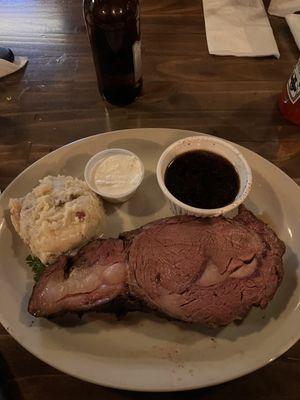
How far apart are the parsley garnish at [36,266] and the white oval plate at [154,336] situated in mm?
26

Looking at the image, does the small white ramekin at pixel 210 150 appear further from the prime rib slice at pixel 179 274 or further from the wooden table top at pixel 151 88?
the wooden table top at pixel 151 88

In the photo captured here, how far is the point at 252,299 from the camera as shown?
3.76 feet

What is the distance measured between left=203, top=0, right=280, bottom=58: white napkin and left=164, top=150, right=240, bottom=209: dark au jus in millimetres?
986

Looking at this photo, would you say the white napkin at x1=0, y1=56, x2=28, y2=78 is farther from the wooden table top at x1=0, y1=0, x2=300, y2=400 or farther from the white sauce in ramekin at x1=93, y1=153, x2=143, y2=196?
the white sauce in ramekin at x1=93, y1=153, x2=143, y2=196

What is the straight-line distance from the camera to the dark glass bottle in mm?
1496

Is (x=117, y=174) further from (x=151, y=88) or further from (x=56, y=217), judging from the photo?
(x=151, y=88)

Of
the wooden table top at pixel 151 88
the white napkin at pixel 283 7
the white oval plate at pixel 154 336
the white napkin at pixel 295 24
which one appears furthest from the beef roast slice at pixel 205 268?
the white napkin at pixel 283 7

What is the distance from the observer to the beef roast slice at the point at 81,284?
1175mm

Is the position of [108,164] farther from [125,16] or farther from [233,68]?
[233,68]

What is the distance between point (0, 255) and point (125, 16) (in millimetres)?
1071

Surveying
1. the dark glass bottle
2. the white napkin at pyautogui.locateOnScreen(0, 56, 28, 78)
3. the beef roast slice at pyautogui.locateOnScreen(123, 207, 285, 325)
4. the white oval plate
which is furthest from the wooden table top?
the beef roast slice at pyautogui.locateOnScreen(123, 207, 285, 325)

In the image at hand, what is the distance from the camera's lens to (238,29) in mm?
2191

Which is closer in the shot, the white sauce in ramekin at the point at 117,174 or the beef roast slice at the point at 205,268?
the beef roast slice at the point at 205,268

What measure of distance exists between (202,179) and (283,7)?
1.57 metres
